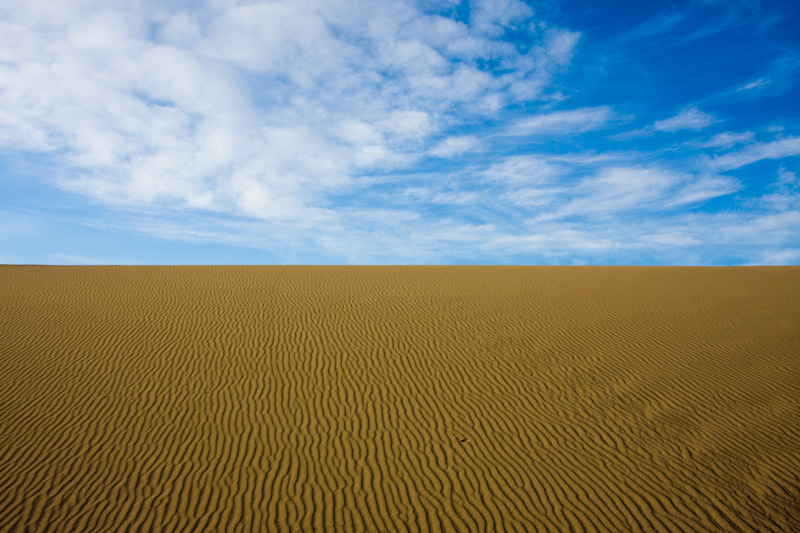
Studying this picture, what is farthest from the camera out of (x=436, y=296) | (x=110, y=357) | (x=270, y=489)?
(x=436, y=296)

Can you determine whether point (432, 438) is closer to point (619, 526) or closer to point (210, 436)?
point (619, 526)

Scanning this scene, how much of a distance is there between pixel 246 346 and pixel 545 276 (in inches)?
743

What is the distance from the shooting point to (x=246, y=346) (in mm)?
13891

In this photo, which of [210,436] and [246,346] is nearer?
[210,436]

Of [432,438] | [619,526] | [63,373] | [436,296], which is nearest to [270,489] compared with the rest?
[432,438]

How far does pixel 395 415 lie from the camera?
393 inches

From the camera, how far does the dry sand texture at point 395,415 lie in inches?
275

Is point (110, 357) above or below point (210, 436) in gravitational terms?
above

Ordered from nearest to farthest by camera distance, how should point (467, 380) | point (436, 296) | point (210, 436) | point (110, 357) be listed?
point (210, 436) < point (467, 380) < point (110, 357) < point (436, 296)

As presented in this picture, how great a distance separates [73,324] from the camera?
51.8 ft

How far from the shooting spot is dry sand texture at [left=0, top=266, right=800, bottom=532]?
6.98 meters

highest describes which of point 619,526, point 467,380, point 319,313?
point 319,313

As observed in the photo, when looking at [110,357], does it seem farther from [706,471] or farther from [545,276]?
[545,276]

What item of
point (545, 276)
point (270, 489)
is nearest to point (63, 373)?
point (270, 489)
